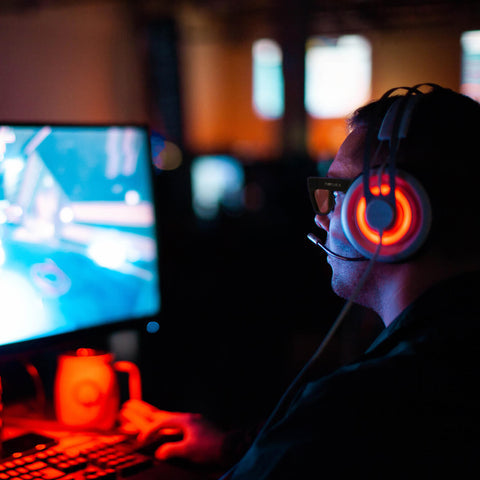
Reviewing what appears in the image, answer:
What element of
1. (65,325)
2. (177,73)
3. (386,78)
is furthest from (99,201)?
(386,78)

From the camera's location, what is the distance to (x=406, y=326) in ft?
2.55

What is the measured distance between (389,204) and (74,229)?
28.4 inches

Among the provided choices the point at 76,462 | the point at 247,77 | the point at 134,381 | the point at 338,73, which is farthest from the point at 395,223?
the point at 247,77

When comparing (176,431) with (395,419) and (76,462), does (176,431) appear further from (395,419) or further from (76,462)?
(395,419)

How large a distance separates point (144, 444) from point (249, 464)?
1.45 feet

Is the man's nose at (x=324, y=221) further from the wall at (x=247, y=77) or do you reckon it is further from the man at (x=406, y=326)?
the wall at (x=247, y=77)

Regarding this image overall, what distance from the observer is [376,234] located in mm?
840

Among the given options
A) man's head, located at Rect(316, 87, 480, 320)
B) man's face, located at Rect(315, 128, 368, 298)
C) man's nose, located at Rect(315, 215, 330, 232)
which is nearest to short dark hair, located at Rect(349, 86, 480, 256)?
man's head, located at Rect(316, 87, 480, 320)

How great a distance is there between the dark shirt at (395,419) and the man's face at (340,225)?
0.23 metres

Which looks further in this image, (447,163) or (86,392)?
(86,392)

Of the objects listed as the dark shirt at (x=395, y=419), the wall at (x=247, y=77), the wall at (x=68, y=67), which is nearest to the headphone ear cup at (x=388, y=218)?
the dark shirt at (x=395, y=419)

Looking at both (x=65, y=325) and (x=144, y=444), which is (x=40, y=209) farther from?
(x=144, y=444)

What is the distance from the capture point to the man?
2.20 feet

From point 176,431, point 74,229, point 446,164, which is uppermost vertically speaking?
point 446,164
